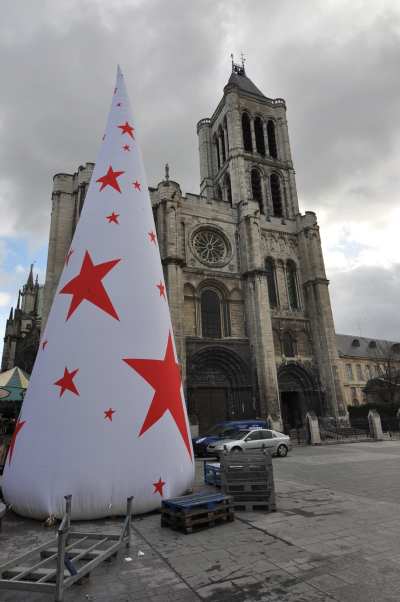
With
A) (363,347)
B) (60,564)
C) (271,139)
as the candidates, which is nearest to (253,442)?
(60,564)

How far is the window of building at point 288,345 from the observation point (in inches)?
1036

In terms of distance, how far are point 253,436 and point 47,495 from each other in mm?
9833

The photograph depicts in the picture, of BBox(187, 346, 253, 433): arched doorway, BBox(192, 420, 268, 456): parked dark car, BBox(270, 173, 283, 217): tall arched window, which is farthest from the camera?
BBox(270, 173, 283, 217): tall arched window

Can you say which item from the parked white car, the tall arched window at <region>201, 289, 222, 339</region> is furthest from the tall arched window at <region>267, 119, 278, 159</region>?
the parked white car

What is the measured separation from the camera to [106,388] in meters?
5.78

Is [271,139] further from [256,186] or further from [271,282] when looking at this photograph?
[271,282]

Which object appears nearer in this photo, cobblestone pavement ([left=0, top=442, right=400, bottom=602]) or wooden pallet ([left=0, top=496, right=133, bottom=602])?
wooden pallet ([left=0, top=496, right=133, bottom=602])

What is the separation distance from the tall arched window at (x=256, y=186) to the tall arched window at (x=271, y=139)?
4.26 metres

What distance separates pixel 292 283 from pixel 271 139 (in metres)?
16.9

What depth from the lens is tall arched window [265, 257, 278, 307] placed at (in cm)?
2747

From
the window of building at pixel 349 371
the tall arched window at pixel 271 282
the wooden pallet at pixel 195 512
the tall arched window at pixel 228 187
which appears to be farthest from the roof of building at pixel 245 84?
the wooden pallet at pixel 195 512

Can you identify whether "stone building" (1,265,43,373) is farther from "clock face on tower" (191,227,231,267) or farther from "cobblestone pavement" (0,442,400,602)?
"cobblestone pavement" (0,442,400,602)

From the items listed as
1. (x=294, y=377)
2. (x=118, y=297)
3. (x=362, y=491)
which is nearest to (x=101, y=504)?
(x=118, y=297)

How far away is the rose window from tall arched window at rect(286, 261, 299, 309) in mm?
5943
